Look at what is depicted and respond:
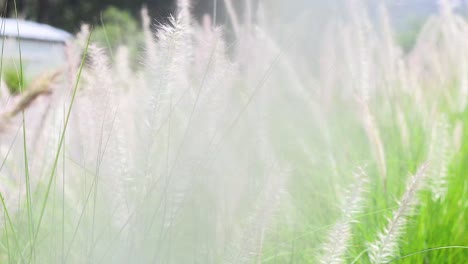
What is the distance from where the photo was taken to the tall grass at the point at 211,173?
81 cm

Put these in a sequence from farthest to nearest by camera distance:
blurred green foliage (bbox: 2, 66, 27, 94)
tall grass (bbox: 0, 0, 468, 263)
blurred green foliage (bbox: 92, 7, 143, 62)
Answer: blurred green foliage (bbox: 92, 7, 143, 62) → blurred green foliage (bbox: 2, 66, 27, 94) → tall grass (bbox: 0, 0, 468, 263)

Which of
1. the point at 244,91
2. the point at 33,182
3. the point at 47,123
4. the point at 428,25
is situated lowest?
the point at 33,182

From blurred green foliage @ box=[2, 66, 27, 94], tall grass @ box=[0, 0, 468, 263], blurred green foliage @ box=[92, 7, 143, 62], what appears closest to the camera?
tall grass @ box=[0, 0, 468, 263]

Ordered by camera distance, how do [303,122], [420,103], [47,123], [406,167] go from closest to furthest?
1. [47,123]
2. [406,167]
3. [303,122]
4. [420,103]

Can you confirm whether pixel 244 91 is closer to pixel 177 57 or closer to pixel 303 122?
pixel 177 57

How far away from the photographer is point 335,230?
75cm

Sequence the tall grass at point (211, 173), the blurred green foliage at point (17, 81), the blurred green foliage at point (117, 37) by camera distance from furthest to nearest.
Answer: the blurred green foliage at point (117, 37) → the blurred green foliage at point (17, 81) → the tall grass at point (211, 173)

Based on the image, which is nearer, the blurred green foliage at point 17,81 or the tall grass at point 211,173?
the tall grass at point 211,173

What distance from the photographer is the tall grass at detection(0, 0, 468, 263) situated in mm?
814

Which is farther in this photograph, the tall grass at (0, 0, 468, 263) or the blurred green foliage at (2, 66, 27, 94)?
the blurred green foliage at (2, 66, 27, 94)

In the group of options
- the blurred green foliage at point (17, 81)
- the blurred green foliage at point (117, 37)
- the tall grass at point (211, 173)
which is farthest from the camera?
the blurred green foliage at point (117, 37)

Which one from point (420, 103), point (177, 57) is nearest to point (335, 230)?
point (177, 57)

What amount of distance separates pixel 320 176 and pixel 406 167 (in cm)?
18

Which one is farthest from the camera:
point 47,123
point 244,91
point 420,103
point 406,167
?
point 420,103
